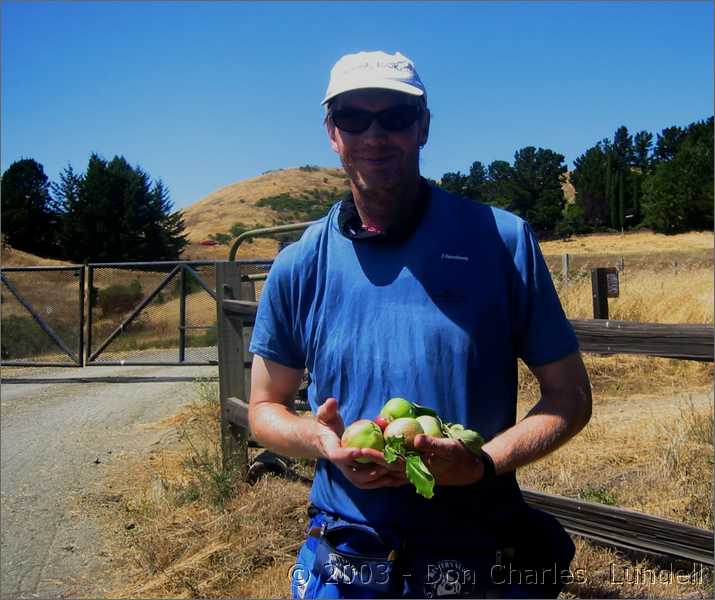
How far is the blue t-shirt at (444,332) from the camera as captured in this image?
2123mm

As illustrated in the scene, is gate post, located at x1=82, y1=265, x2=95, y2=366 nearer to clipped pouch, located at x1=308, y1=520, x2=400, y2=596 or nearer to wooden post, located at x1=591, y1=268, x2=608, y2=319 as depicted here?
wooden post, located at x1=591, y1=268, x2=608, y2=319

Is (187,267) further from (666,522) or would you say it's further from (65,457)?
(666,522)

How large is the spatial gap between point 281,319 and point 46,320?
12.2 meters

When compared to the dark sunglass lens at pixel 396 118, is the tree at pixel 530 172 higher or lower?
higher

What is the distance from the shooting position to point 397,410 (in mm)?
1930

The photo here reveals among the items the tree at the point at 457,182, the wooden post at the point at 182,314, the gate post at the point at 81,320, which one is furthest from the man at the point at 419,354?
the gate post at the point at 81,320

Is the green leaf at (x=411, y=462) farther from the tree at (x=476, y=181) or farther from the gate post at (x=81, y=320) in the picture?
the gate post at (x=81, y=320)

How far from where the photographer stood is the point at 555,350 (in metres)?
2.14

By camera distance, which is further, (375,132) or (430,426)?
(375,132)

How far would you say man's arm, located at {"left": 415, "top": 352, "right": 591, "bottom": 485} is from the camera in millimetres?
1959

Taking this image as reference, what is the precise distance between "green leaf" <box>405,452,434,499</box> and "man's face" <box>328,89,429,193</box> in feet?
2.64

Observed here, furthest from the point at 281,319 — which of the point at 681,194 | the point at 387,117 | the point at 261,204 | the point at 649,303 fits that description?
the point at 261,204

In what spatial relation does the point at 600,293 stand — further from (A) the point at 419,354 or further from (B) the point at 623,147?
(B) the point at 623,147

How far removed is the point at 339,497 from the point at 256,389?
18.1 inches
